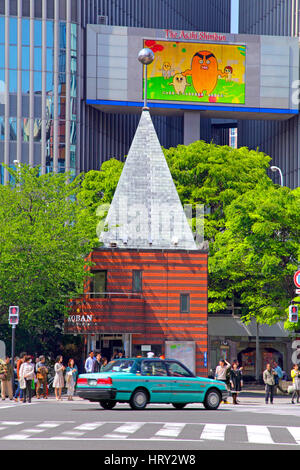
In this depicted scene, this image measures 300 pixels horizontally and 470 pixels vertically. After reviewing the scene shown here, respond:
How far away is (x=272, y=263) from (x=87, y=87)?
135ft

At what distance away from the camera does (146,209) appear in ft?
166

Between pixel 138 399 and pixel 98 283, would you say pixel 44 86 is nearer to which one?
pixel 98 283

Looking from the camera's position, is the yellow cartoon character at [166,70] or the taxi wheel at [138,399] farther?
the yellow cartoon character at [166,70]

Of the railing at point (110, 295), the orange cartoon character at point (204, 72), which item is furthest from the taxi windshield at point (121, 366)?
the orange cartoon character at point (204, 72)

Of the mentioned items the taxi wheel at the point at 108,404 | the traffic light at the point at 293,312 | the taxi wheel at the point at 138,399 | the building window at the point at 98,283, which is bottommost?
the taxi wheel at the point at 108,404

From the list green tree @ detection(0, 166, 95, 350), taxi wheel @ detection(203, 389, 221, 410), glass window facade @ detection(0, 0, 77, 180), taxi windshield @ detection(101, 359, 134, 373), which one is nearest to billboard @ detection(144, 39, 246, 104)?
glass window facade @ detection(0, 0, 77, 180)

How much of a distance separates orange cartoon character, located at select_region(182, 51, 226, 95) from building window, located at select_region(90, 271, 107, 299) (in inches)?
1548

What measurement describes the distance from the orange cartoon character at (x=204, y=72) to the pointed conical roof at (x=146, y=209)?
102 feet

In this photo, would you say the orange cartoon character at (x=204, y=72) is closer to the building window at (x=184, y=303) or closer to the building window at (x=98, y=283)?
the building window at (x=184, y=303)

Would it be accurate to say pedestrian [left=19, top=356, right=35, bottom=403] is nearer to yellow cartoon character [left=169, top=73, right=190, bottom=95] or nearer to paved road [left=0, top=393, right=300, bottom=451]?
paved road [left=0, top=393, right=300, bottom=451]

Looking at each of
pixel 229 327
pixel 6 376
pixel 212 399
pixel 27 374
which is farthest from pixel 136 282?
pixel 229 327

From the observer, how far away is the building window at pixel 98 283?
4766 cm

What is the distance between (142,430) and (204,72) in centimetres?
6652
